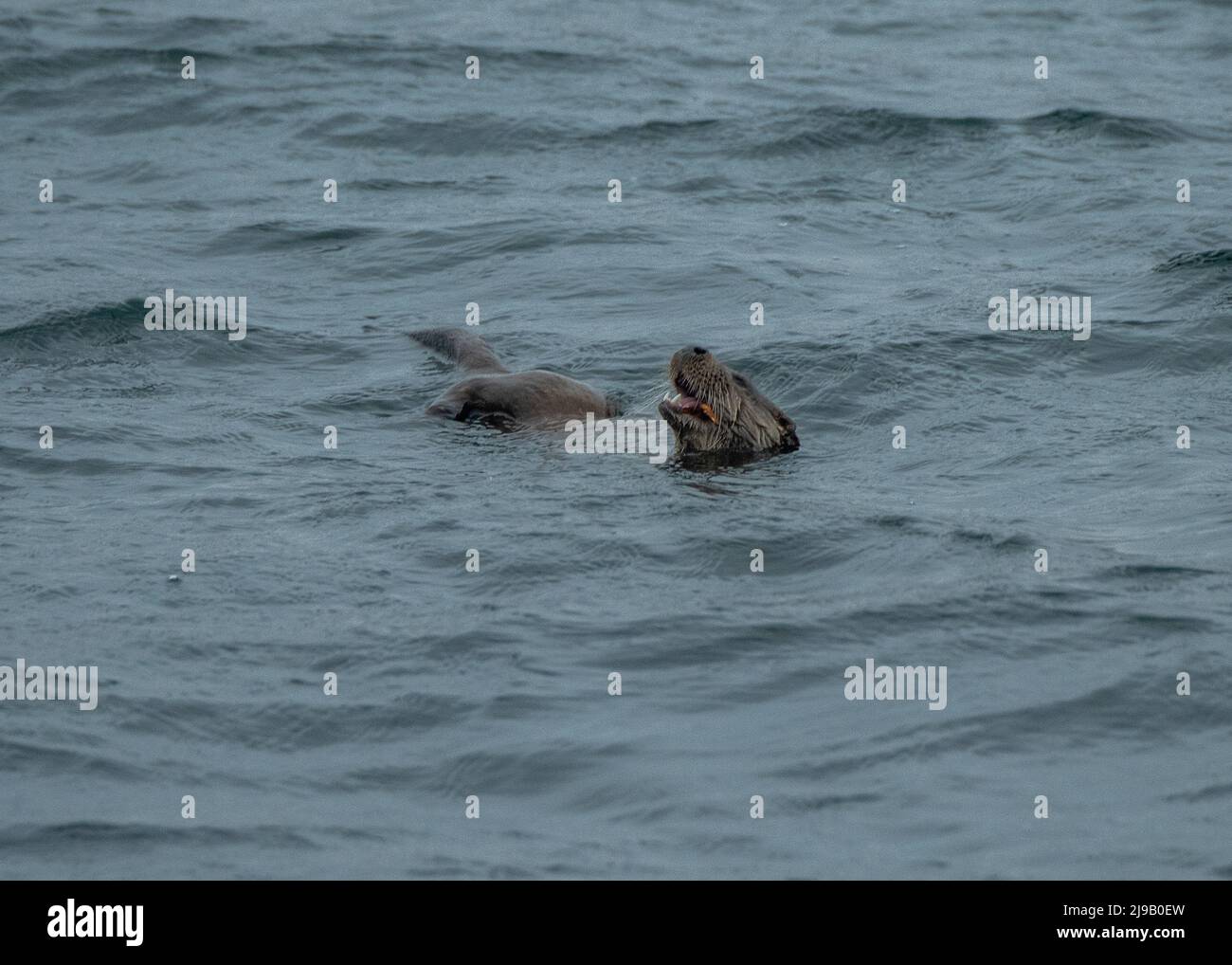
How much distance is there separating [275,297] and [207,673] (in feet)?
22.6

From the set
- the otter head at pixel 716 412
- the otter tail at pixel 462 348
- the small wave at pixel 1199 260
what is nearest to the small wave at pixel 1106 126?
the small wave at pixel 1199 260

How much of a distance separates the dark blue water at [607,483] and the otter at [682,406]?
252 mm

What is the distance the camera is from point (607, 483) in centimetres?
970

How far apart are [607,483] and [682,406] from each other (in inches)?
27.4

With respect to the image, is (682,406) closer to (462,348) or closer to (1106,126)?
(462,348)

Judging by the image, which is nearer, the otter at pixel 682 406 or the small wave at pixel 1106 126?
the otter at pixel 682 406

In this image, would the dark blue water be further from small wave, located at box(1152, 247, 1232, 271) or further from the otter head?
the otter head

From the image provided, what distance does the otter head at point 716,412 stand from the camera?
996cm

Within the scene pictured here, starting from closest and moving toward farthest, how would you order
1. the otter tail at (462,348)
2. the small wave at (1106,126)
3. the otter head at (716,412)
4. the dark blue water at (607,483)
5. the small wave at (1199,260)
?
the dark blue water at (607,483)
the otter head at (716,412)
the otter tail at (462,348)
the small wave at (1199,260)
the small wave at (1106,126)

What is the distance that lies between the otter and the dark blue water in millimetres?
252

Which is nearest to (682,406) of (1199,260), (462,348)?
(462,348)

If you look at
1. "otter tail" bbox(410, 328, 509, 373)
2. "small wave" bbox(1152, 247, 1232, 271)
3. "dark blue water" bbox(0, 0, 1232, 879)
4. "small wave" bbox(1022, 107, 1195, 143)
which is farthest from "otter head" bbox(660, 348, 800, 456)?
"small wave" bbox(1022, 107, 1195, 143)

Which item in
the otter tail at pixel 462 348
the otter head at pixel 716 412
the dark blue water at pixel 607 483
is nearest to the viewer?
the dark blue water at pixel 607 483

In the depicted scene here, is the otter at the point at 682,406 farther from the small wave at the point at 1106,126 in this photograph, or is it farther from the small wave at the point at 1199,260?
the small wave at the point at 1106,126
